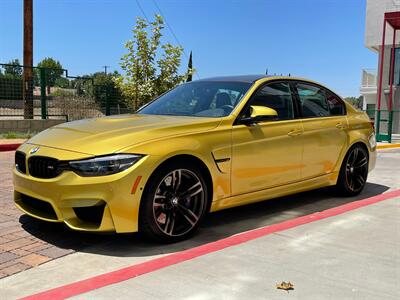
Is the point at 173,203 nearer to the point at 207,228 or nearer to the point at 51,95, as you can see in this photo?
the point at 207,228

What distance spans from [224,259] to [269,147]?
1641 millimetres

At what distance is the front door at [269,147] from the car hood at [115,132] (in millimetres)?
418

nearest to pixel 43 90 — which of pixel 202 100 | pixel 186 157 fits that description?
pixel 202 100

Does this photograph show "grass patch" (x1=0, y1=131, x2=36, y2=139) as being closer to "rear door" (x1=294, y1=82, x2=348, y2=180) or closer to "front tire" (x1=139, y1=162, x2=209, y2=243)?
"rear door" (x1=294, y1=82, x2=348, y2=180)

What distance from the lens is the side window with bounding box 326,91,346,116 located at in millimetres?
6412

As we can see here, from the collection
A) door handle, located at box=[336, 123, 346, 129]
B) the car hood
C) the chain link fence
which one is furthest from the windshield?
the chain link fence

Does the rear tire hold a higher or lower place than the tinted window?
lower

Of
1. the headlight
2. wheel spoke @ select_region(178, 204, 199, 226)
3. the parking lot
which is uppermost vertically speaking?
the headlight

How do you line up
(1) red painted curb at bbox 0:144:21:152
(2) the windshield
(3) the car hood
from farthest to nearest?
(1) red painted curb at bbox 0:144:21:152
(2) the windshield
(3) the car hood

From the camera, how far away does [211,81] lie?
19.2ft

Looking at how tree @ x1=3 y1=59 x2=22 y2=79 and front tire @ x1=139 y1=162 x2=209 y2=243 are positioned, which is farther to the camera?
tree @ x1=3 y1=59 x2=22 y2=79

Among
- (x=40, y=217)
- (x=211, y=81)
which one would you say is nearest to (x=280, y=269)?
(x=40, y=217)

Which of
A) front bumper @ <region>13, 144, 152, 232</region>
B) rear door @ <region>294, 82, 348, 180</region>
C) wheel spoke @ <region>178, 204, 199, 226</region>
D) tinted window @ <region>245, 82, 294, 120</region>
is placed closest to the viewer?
front bumper @ <region>13, 144, 152, 232</region>

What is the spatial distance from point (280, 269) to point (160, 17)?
13952 mm
